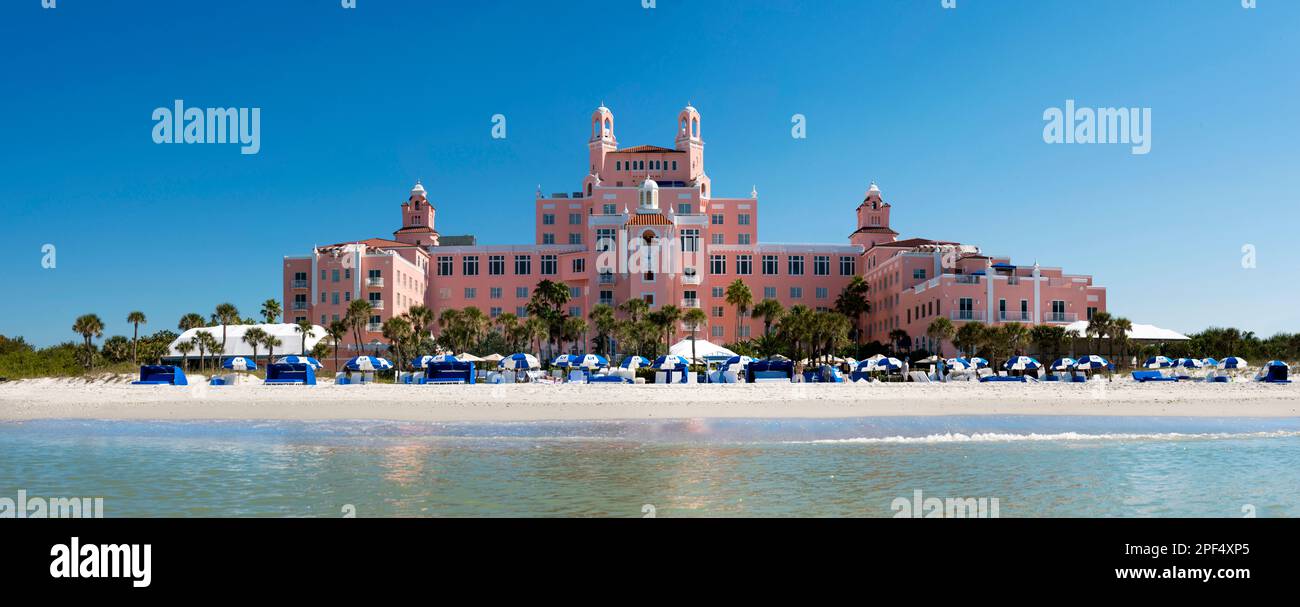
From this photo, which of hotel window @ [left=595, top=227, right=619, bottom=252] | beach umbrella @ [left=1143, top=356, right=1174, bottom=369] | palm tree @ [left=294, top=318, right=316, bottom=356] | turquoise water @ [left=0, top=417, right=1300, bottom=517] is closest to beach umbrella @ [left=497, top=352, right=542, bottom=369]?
turquoise water @ [left=0, top=417, right=1300, bottom=517]

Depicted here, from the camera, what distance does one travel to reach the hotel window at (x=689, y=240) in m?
80.9

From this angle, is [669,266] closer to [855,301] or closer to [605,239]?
[605,239]

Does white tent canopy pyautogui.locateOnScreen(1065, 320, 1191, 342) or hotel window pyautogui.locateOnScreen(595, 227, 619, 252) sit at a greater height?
hotel window pyautogui.locateOnScreen(595, 227, 619, 252)

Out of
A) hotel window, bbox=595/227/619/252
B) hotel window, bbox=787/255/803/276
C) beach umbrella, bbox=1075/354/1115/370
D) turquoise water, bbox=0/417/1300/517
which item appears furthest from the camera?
hotel window, bbox=787/255/803/276

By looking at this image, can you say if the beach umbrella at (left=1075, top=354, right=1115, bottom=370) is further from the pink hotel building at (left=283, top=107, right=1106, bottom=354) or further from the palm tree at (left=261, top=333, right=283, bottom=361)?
the palm tree at (left=261, top=333, right=283, bottom=361)

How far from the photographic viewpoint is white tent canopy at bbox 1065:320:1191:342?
218 ft

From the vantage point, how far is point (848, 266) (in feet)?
288

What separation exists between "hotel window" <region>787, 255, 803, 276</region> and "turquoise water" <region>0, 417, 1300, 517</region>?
60.2 m

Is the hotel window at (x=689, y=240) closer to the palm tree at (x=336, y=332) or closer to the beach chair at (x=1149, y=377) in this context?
the palm tree at (x=336, y=332)

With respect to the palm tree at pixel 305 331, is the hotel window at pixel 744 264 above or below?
above

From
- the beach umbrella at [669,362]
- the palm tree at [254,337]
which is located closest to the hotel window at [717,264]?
the palm tree at [254,337]

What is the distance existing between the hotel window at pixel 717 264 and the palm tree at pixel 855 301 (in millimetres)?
10768
